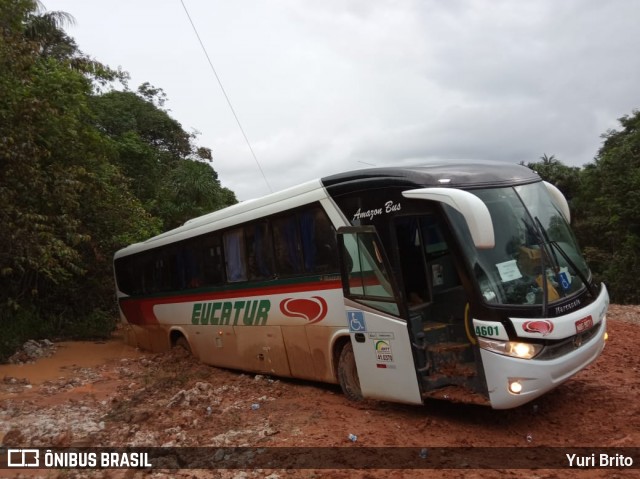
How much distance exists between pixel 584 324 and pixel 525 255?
0.87 metres

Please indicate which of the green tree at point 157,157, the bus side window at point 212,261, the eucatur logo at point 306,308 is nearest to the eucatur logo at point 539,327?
the eucatur logo at point 306,308

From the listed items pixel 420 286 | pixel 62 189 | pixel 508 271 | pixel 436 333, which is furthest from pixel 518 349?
pixel 62 189

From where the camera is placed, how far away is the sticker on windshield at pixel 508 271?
16.9 feet

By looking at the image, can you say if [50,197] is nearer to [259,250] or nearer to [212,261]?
[212,261]

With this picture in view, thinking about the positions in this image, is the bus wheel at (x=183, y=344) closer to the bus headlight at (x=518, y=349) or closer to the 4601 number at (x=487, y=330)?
the 4601 number at (x=487, y=330)

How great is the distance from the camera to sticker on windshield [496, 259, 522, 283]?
5.16 metres

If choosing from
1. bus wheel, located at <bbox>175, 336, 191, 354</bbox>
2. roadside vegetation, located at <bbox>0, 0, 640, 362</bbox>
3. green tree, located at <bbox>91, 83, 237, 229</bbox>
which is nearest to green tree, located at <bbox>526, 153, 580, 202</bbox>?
roadside vegetation, located at <bbox>0, 0, 640, 362</bbox>

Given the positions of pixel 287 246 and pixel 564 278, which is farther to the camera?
pixel 287 246

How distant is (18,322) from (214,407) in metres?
9.56

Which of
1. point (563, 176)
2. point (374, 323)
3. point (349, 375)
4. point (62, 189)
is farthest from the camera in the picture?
point (563, 176)

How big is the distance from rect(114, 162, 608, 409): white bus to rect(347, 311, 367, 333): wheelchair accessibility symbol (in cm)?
2

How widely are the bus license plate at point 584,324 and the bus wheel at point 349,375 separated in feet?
8.61

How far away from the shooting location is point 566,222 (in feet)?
19.7

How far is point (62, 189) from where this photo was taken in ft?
35.8
